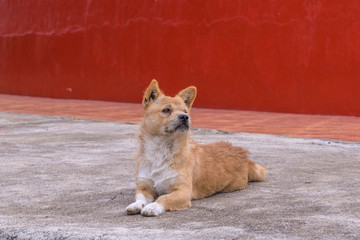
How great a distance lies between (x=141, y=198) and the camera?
439cm

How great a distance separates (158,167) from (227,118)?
24.4 feet

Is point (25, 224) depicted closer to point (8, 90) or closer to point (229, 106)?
point (229, 106)

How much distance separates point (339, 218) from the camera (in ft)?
12.5

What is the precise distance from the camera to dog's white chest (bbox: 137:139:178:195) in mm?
4531

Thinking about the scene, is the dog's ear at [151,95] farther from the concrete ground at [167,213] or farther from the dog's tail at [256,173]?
the dog's tail at [256,173]

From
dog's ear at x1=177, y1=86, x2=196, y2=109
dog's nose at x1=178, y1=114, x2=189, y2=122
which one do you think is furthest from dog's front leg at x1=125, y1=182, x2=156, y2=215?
dog's ear at x1=177, y1=86, x2=196, y2=109

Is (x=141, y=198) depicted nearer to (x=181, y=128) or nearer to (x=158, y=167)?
(x=158, y=167)

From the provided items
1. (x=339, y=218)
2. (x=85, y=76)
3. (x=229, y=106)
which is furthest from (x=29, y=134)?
(x=85, y=76)

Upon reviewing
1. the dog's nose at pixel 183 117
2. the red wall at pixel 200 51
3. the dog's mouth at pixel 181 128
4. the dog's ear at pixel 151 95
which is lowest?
the dog's mouth at pixel 181 128

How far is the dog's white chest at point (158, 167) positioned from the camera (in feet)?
14.9

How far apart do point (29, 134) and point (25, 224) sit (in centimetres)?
575

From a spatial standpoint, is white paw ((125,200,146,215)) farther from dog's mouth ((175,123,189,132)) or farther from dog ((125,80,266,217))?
dog's mouth ((175,123,189,132))

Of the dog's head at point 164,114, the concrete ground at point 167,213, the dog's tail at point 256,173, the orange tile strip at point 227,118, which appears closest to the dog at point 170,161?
the dog's head at point 164,114

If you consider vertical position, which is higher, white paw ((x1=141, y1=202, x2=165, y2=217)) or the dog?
the dog
